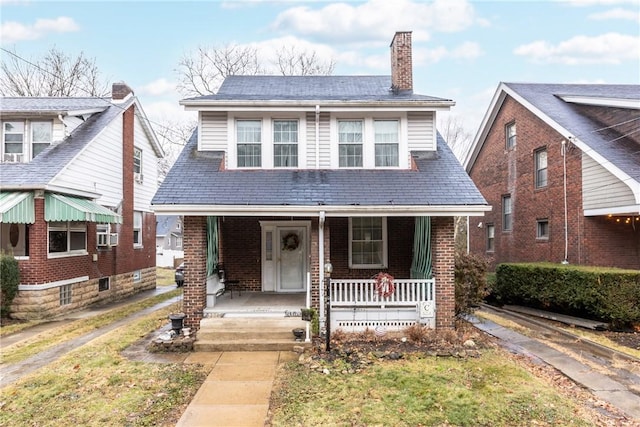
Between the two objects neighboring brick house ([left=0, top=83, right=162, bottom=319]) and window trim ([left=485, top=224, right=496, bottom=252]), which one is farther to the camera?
window trim ([left=485, top=224, right=496, bottom=252])

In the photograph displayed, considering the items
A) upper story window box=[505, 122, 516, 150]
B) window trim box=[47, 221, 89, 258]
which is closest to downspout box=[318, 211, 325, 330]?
window trim box=[47, 221, 89, 258]

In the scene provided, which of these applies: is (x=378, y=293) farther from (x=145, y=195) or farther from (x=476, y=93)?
(x=476, y=93)

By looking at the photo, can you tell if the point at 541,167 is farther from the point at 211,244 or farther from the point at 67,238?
the point at 67,238

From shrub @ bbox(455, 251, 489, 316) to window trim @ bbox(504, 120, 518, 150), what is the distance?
882 centimetres

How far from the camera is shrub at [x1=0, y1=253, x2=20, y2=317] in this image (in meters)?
9.98

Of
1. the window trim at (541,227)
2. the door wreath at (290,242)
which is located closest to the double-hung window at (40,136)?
the door wreath at (290,242)

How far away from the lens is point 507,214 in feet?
53.6

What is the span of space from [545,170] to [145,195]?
55.7 feet

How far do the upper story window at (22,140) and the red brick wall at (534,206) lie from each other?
683 inches

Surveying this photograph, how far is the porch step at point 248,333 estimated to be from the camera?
765 cm

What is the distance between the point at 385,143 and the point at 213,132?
4751 mm

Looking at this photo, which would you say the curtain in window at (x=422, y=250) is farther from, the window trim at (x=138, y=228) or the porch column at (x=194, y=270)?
the window trim at (x=138, y=228)

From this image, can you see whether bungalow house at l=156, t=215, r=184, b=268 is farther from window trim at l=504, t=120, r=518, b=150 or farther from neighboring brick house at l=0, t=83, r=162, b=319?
window trim at l=504, t=120, r=518, b=150

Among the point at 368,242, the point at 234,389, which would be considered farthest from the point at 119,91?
the point at 234,389
